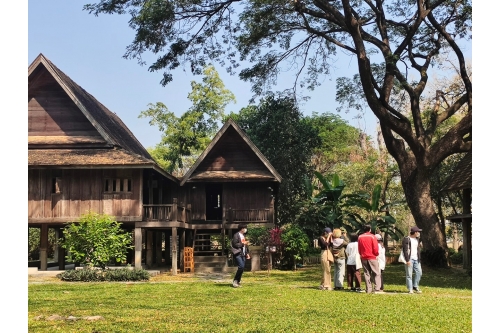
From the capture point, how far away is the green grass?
9.07m

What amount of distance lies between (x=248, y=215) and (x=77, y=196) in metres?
7.69

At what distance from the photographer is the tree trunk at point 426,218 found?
72.0ft

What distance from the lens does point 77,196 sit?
23.7m

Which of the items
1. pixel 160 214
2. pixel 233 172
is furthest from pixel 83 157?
pixel 233 172

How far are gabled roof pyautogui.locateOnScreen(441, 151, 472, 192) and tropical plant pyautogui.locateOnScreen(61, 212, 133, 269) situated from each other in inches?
497

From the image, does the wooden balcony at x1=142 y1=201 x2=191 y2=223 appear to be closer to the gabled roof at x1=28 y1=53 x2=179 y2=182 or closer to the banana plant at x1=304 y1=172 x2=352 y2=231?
the gabled roof at x1=28 y1=53 x2=179 y2=182

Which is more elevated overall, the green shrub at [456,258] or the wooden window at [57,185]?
the wooden window at [57,185]

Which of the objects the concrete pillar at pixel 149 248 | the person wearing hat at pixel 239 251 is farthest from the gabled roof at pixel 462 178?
the concrete pillar at pixel 149 248

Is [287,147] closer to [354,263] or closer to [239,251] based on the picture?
[239,251]

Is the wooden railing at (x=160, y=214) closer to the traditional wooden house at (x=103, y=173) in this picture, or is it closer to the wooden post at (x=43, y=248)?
the traditional wooden house at (x=103, y=173)

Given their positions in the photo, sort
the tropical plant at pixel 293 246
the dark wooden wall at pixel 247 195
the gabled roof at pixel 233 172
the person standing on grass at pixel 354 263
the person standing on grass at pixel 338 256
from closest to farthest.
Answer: the person standing on grass at pixel 354 263
the person standing on grass at pixel 338 256
the tropical plant at pixel 293 246
the gabled roof at pixel 233 172
the dark wooden wall at pixel 247 195

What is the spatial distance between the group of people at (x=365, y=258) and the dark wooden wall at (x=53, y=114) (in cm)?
1327

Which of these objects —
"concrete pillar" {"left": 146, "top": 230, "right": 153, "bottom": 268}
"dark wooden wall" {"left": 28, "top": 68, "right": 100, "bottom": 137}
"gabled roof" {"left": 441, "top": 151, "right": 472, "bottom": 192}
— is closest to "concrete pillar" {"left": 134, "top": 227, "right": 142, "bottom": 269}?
"concrete pillar" {"left": 146, "top": 230, "right": 153, "bottom": 268}
